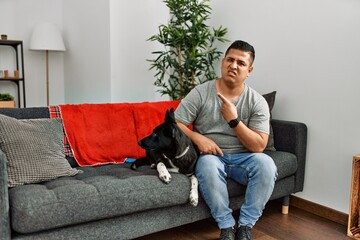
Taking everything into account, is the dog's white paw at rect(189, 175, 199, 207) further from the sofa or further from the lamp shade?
the lamp shade

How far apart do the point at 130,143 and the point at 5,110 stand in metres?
0.78

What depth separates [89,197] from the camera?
5.14 feet

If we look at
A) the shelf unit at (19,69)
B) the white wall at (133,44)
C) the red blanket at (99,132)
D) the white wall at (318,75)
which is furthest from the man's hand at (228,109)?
the shelf unit at (19,69)

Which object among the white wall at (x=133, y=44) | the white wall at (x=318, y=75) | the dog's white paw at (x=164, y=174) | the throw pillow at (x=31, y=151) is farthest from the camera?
the white wall at (x=133, y=44)

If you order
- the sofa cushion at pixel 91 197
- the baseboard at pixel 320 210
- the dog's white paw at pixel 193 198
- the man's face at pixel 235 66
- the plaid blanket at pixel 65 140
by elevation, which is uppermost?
the man's face at pixel 235 66

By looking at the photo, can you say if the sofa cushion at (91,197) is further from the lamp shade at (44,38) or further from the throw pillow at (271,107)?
the lamp shade at (44,38)

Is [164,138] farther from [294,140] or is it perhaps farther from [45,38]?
[45,38]

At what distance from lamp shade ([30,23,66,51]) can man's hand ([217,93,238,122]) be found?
10.8 feet

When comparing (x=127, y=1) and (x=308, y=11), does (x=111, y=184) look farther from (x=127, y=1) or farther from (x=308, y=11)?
(x=127, y=1)

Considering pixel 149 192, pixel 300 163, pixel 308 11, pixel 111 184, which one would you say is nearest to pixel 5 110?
pixel 111 184

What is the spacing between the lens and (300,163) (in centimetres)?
246

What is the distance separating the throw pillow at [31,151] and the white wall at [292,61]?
1657 millimetres

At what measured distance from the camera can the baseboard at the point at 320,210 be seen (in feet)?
7.69

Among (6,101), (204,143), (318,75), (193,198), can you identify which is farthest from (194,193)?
(6,101)
